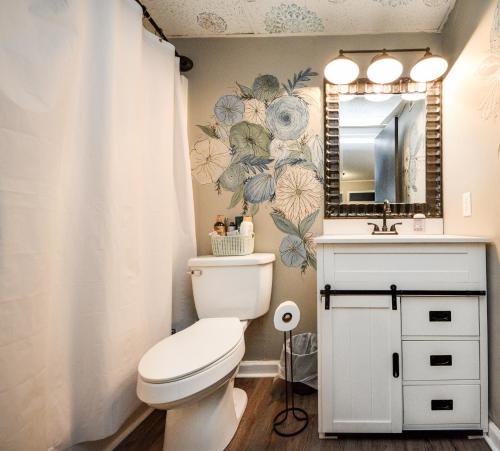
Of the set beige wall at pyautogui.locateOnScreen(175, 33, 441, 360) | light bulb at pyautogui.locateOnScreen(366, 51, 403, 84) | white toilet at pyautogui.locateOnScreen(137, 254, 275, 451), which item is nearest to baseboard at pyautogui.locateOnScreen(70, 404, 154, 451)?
white toilet at pyautogui.locateOnScreen(137, 254, 275, 451)

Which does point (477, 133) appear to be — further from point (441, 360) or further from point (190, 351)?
point (190, 351)

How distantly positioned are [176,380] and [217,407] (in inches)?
14.7

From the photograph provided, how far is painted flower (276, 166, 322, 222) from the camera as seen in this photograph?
177 cm

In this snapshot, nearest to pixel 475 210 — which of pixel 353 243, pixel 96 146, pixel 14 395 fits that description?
pixel 353 243

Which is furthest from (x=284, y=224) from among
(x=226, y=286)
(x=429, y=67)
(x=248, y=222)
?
(x=429, y=67)

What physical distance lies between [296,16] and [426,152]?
110cm

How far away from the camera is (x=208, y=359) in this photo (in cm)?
102

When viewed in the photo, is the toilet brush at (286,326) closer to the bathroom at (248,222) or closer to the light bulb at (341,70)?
the bathroom at (248,222)

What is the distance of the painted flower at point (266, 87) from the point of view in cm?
179

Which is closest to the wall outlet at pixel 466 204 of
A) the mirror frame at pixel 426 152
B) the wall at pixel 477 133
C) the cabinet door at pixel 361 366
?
the wall at pixel 477 133

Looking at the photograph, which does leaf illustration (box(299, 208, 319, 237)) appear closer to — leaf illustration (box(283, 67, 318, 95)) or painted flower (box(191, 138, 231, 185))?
painted flower (box(191, 138, 231, 185))

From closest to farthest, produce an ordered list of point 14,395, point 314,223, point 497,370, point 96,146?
point 14,395 → point 96,146 → point 497,370 → point 314,223

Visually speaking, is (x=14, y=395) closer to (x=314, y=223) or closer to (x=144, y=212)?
(x=144, y=212)

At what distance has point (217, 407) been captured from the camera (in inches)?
46.6
